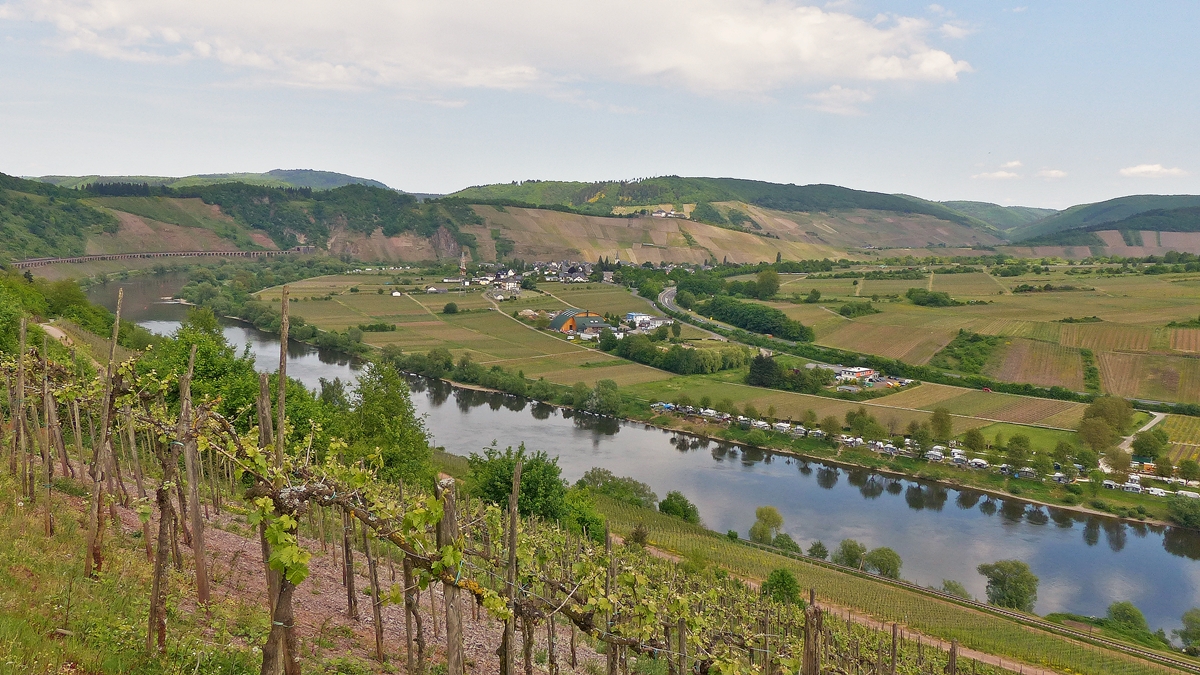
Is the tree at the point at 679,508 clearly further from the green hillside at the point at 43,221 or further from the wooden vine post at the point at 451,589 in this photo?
the green hillside at the point at 43,221

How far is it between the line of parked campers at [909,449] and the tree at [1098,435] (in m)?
2.46

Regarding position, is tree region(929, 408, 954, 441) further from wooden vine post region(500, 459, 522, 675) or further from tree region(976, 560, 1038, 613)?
wooden vine post region(500, 459, 522, 675)

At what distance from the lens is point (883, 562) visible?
1174 inches

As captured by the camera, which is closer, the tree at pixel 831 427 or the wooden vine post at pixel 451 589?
the wooden vine post at pixel 451 589

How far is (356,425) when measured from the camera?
18.1 meters

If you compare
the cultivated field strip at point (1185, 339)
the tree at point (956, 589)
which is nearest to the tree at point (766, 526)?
the tree at point (956, 589)

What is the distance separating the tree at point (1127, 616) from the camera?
26.3 metres

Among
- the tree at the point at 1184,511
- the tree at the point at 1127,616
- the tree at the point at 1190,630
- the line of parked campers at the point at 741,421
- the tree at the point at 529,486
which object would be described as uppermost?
the tree at the point at 529,486

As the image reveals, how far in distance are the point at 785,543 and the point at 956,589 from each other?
6.83 metres

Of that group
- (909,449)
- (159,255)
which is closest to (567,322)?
(909,449)

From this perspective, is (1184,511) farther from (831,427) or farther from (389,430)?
(389,430)

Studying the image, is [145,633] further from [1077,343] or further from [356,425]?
[1077,343]

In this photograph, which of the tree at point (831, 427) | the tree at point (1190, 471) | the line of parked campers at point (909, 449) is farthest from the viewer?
the tree at point (831, 427)

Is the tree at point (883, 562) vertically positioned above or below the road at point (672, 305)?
below
